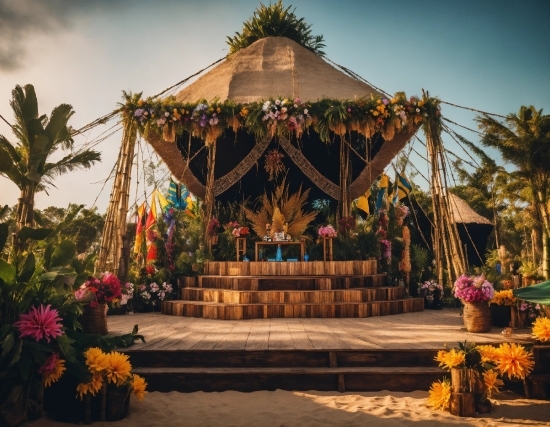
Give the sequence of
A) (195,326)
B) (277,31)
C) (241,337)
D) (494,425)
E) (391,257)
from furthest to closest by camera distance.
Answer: (277,31), (391,257), (195,326), (241,337), (494,425)

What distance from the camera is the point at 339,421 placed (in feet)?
12.6

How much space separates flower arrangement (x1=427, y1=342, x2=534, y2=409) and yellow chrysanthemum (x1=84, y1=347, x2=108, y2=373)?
2958mm

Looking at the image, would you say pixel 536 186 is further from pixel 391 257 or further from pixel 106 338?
pixel 106 338

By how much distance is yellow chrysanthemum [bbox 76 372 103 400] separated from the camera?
383cm

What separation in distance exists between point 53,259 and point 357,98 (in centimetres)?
748

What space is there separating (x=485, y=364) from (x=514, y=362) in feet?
1.24

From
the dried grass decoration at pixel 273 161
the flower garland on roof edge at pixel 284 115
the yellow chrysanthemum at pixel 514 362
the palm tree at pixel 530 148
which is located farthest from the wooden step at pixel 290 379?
the palm tree at pixel 530 148

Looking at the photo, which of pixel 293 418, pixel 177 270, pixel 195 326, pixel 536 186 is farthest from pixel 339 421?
pixel 536 186

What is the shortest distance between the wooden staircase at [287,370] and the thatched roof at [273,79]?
22.0ft

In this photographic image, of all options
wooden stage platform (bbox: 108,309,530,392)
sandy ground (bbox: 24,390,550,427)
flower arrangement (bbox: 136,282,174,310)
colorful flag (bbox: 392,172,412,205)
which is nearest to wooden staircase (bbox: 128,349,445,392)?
wooden stage platform (bbox: 108,309,530,392)

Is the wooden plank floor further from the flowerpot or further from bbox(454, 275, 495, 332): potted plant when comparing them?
the flowerpot

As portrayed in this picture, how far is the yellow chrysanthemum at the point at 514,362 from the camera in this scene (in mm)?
4344

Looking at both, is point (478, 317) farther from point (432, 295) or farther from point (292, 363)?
point (432, 295)

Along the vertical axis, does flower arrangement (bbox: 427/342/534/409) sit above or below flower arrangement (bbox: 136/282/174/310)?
below
